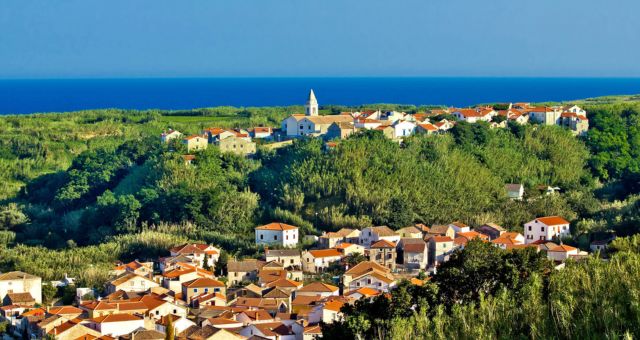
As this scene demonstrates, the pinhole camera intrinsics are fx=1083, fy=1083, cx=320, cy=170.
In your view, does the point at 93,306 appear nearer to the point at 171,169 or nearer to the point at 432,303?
the point at 432,303

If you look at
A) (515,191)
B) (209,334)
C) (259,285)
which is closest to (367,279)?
(259,285)

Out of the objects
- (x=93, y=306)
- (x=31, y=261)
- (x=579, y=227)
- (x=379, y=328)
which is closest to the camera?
(x=379, y=328)

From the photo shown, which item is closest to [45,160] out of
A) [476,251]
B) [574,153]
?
[574,153]

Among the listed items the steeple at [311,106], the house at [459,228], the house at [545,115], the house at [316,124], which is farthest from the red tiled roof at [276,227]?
the house at [545,115]

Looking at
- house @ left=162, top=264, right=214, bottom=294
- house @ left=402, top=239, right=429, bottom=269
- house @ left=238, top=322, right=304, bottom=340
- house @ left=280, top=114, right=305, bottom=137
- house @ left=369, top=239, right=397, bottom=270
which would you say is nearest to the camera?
house @ left=238, top=322, right=304, bottom=340

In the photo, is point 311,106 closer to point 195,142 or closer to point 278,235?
point 195,142

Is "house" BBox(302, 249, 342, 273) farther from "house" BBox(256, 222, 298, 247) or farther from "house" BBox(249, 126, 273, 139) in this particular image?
"house" BBox(249, 126, 273, 139)

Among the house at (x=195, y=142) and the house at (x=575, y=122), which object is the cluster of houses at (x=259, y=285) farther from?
the house at (x=575, y=122)

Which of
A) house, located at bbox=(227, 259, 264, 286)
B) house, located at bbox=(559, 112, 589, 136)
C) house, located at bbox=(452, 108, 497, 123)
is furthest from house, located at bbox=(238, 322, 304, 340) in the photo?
house, located at bbox=(559, 112, 589, 136)
